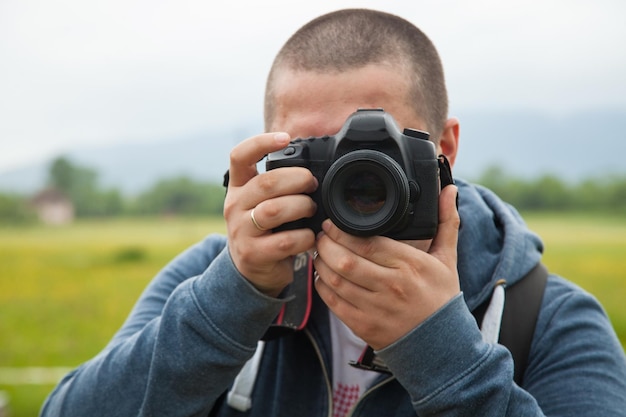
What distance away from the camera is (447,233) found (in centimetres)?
152

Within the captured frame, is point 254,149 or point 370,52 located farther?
point 370,52

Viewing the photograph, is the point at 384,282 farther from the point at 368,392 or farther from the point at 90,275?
the point at 90,275

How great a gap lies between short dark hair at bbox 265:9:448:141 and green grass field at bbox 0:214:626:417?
3.96 meters

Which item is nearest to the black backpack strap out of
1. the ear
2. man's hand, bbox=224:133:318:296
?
the ear

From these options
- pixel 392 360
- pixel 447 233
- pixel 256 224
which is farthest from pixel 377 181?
pixel 392 360

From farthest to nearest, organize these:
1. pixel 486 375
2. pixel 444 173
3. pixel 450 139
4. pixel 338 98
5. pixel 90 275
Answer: pixel 90 275, pixel 450 139, pixel 338 98, pixel 444 173, pixel 486 375

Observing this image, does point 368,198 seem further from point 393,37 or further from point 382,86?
point 393,37

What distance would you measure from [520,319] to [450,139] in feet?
2.03

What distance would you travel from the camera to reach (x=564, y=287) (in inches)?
71.9

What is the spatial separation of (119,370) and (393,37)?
1.20 metres

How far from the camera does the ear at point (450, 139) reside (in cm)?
204

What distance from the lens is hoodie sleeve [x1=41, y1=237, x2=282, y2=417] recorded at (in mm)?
1594

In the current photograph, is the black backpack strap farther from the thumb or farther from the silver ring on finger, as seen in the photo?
the silver ring on finger

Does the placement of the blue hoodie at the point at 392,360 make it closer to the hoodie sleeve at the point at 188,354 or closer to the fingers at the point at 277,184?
the hoodie sleeve at the point at 188,354
